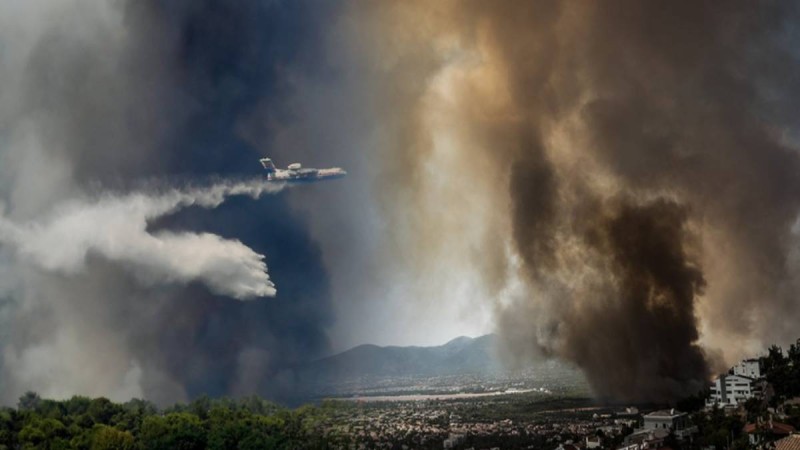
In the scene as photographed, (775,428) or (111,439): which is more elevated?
(111,439)

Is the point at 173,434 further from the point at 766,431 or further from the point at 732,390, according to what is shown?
the point at 732,390

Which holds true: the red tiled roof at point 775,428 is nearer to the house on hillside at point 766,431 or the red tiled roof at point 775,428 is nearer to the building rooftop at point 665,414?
the house on hillside at point 766,431

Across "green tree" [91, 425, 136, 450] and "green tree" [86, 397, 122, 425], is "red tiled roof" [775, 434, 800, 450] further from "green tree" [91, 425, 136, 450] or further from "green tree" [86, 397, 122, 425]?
"green tree" [86, 397, 122, 425]

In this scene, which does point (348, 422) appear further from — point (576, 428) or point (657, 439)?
point (657, 439)

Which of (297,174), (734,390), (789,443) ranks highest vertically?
(297,174)

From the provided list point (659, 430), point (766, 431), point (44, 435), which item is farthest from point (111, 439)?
point (766, 431)

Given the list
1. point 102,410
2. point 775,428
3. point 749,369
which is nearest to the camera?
point 775,428

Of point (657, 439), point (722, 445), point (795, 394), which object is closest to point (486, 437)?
point (657, 439)

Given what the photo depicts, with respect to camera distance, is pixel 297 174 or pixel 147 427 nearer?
pixel 147 427
